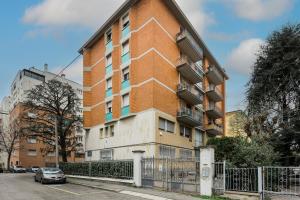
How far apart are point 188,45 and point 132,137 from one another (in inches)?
456

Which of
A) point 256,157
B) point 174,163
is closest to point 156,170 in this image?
point 174,163

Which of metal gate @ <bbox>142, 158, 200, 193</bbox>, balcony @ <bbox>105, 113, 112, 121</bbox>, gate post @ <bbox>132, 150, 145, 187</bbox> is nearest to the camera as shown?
metal gate @ <bbox>142, 158, 200, 193</bbox>

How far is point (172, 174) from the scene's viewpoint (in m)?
20.8

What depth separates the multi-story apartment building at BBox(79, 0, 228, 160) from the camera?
3384 cm

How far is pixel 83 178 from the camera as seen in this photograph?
3222cm

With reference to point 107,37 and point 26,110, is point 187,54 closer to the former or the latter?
point 107,37

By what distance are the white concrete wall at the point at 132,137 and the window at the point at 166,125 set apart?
1.41 metres

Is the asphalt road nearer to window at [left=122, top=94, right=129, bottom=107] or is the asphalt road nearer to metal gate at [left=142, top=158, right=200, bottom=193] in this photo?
metal gate at [left=142, top=158, right=200, bottom=193]

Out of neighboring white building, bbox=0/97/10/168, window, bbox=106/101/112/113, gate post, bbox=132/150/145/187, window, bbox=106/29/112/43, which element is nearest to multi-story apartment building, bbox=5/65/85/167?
neighboring white building, bbox=0/97/10/168

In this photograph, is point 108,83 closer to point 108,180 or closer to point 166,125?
point 166,125

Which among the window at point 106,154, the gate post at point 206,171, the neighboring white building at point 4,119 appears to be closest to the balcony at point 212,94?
the window at point 106,154

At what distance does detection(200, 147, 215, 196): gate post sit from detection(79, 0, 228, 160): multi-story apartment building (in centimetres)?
1332

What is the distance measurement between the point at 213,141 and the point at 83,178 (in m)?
11.4

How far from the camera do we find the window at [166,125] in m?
34.1
